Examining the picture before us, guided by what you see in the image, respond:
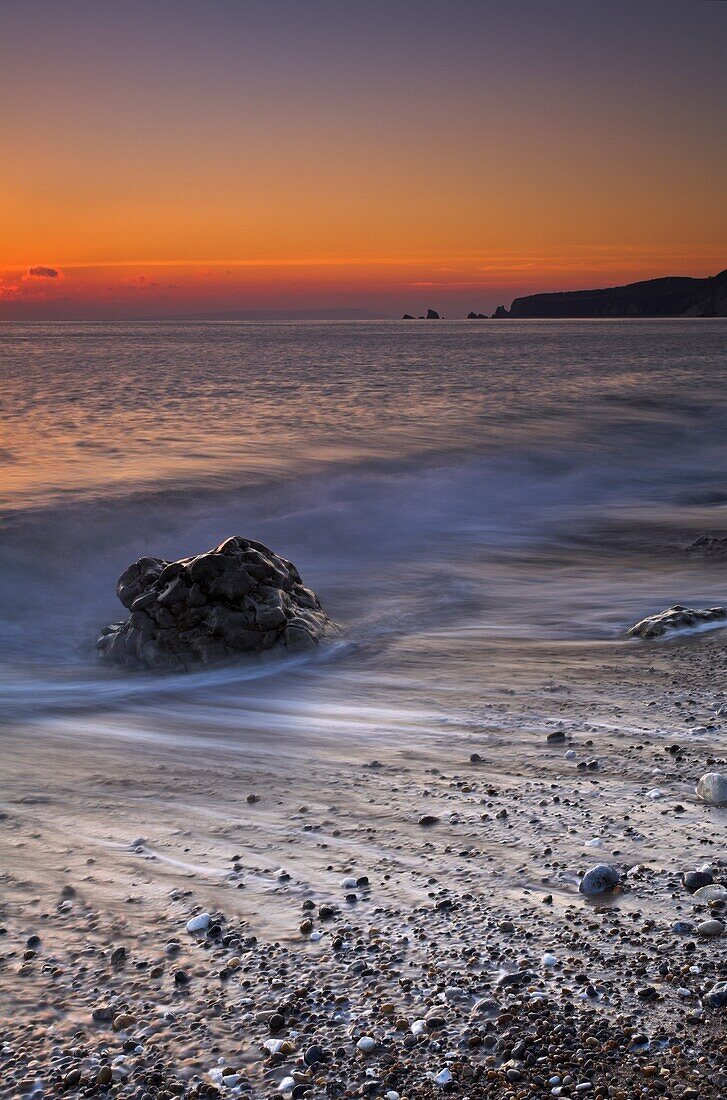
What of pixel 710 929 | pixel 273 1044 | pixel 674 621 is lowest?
pixel 273 1044

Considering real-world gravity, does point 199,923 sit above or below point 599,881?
below

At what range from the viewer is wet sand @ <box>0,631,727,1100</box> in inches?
96.7

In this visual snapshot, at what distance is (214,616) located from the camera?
669 cm

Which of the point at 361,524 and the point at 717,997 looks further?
the point at 361,524

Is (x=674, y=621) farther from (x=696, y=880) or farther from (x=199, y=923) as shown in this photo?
(x=199, y=923)

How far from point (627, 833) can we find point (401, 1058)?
1.40 metres

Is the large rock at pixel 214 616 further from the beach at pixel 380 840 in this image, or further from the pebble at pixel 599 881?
the pebble at pixel 599 881

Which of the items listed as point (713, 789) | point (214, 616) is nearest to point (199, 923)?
point (713, 789)

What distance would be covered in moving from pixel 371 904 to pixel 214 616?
375cm

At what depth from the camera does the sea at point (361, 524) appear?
6059 mm

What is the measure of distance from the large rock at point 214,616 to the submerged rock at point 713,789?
132 inches

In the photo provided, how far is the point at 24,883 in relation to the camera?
3.40 metres

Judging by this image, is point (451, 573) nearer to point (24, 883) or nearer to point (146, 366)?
point (24, 883)

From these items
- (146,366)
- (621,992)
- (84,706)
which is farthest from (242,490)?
(146,366)
